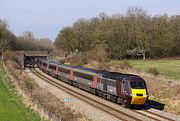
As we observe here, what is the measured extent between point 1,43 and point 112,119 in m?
82.3

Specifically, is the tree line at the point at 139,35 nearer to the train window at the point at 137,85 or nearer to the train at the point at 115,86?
the train at the point at 115,86

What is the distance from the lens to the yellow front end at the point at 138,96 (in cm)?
2791

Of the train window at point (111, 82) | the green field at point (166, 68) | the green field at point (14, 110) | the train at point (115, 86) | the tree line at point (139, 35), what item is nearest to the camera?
the green field at point (14, 110)

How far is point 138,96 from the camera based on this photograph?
1099 inches

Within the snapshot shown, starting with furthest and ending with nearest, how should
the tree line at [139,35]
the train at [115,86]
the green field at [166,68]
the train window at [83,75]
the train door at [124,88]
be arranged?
the tree line at [139,35]
the green field at [166,68]
the train window at [83,75]
the train door at [124,88]
the train at [115,86]

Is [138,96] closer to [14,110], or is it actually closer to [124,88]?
[124,88]

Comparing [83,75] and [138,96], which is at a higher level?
[83,75]

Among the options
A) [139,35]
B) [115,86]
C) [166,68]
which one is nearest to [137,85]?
[115,86]

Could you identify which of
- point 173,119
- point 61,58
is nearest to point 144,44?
point 61,58

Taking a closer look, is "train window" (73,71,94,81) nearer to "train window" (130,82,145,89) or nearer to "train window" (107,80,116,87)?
"train window" (107,80,116,87)

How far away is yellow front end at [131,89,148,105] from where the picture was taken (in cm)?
2791

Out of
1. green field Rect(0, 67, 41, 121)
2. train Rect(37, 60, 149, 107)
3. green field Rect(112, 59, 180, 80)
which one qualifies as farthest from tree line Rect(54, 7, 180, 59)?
green field Rect(0, 67, 41, 121)

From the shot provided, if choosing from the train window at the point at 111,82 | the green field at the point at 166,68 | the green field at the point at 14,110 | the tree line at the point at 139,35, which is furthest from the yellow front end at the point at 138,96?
the tree line at the point at 139,35

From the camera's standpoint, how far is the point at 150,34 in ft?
305
